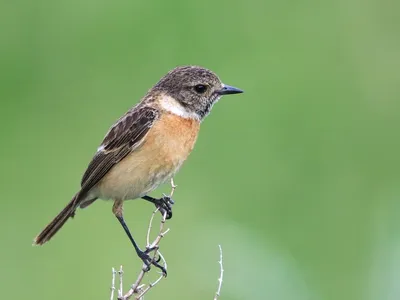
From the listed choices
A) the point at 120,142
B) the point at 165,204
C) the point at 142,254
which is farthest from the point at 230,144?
the point at 142,254

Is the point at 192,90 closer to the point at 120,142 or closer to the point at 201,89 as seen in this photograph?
the point at 201,89

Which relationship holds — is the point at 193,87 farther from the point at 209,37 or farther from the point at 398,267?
the point at 209,37

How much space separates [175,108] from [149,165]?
1.57 ft

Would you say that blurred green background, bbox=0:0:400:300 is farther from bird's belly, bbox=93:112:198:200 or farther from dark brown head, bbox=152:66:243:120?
dark brown head, bbox=152:66:243:120

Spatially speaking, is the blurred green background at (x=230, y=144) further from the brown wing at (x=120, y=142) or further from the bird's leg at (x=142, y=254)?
the brown wing at (x=120, y=142)

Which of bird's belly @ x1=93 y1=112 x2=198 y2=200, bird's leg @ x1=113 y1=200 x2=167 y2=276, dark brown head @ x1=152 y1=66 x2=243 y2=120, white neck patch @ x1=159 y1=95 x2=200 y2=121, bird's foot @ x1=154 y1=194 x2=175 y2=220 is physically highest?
dark brown head @ x1=152 y1=66 x2=243 y2=120

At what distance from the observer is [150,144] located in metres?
8.30

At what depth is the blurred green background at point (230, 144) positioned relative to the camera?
33.0 feet

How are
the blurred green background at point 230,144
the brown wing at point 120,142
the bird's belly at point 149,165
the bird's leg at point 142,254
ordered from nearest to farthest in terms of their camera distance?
1. the bird's leg at point 142,254
2. the bird's belly at point 149,165
3. the brown wing at point 120,142
4. the blurred green background at point 230,144

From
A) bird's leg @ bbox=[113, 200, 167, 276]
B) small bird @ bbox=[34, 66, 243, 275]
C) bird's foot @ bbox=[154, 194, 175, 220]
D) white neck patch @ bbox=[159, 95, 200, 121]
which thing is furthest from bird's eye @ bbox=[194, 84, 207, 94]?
bird's leg @ bbox=[113, 200, 167, 276]

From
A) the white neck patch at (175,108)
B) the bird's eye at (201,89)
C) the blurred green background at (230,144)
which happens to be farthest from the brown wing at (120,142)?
the blurred green background at (230,144)

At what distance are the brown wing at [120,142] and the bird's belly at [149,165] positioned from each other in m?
0.04

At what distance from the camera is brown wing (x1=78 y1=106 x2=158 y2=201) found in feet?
27.4

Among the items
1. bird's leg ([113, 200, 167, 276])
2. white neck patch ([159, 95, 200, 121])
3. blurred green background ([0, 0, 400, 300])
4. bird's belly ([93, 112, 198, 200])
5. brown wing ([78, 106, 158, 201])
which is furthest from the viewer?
blurred green background ([0, 0, 400, 300])
